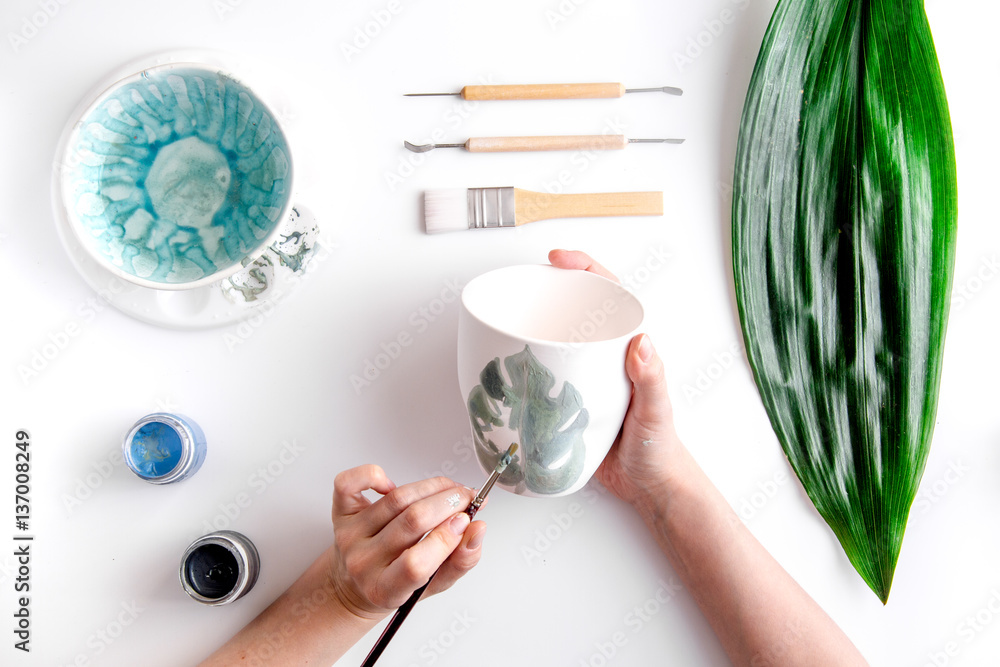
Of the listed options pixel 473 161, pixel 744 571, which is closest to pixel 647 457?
pixel 744 571

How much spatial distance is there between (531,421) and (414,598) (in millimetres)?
203

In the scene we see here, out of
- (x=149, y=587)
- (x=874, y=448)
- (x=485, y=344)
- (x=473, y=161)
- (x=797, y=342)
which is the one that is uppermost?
(x=473, y=161)

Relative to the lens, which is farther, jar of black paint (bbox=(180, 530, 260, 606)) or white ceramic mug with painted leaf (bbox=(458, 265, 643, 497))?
jar of black paint (bbox=(180, 530, 260, 606))

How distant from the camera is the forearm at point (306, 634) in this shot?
0.64 m

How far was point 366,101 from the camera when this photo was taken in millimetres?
709

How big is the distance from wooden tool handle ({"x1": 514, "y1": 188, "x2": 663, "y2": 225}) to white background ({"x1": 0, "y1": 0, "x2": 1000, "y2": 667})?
0.02 m

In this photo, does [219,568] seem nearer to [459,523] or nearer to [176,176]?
[459,523]

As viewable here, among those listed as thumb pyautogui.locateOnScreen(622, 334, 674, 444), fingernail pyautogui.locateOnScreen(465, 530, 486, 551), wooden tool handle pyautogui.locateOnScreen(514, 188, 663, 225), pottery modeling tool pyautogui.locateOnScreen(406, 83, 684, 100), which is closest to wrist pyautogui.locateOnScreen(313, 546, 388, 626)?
fingernail pyautogui.locateOnScreen(465, 530, 486, 551)

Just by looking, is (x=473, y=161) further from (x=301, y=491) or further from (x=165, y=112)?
(x=301, y=491)

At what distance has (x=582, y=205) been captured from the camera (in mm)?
712

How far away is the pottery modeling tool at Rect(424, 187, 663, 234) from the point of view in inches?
27.8

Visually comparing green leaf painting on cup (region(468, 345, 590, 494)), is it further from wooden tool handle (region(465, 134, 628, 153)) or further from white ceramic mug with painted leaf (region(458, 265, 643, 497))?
wooden tool handle (region(465, 134, 628, 153))

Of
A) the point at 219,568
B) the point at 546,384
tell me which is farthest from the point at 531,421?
the point at 219,568

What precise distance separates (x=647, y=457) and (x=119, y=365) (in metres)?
0.64
